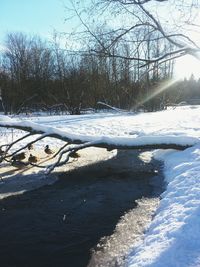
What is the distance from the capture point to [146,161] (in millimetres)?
12891

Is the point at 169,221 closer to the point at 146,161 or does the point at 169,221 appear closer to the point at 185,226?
the point at 185,226

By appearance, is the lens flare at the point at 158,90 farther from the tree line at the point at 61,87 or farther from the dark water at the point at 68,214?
the dark water at the point at 68,214

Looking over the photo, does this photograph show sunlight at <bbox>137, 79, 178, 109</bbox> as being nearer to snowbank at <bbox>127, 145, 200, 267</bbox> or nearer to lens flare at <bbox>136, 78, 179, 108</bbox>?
lens flare at <bbox>136, 78, 179, 108</bbox>

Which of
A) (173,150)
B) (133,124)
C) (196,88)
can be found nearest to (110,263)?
(173,150)

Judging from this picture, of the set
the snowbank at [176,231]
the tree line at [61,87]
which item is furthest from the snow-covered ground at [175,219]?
the tree line at [61,87]

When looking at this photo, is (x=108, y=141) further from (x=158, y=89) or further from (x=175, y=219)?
(x=158, y=89)

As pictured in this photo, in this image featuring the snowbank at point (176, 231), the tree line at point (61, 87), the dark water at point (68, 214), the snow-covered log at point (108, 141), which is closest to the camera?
the snowbank at point (176, 231)

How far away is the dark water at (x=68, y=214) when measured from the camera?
5848mm

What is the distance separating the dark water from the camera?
19.2ft

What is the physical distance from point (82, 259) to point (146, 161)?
24.7 ft

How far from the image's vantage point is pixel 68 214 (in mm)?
7621

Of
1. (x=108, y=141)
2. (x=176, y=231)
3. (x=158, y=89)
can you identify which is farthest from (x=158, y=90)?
(x=176, y=231)

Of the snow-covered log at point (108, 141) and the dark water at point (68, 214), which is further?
the snow-covered log at point (108, 141)

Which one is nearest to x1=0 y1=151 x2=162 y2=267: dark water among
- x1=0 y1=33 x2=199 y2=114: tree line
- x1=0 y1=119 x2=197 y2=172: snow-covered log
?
x1=0 y1=119 x2=197 y2=172: snow-covered log
